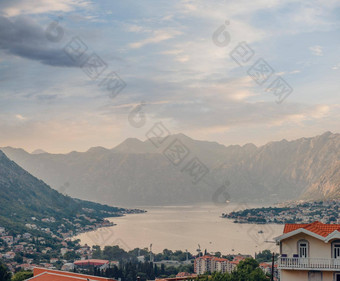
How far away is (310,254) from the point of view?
13375mm

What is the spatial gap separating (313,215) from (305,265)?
125 metres

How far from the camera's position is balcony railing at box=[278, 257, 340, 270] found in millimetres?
13055

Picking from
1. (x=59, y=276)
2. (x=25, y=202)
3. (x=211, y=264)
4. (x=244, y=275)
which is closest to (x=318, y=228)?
(x=59, y=276)

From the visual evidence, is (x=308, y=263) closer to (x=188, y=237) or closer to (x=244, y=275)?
(x=244, y=275)

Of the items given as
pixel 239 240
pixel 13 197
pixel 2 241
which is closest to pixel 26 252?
pixel 2 241

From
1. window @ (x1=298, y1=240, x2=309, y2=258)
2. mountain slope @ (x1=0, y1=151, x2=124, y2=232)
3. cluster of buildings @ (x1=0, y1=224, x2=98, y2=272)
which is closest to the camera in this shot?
window @ (x1=298, y1=240, x2=309, y2=258)

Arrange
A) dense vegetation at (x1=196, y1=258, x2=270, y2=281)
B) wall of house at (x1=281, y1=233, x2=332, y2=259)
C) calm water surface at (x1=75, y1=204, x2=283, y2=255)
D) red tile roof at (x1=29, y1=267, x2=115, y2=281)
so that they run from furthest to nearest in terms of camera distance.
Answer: calm water surface at (x1=75, y1=204, x2=283, y2=255) < dense vegetation at (x1=196, y1=258, x2=270, y2=281) < red tile roof at (x1=29, y1=267, x2=115, y2=281) < wall of house at (x1=281, y1=233, x2=332, y2=259)

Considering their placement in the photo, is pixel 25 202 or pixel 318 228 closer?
pixel 318 228

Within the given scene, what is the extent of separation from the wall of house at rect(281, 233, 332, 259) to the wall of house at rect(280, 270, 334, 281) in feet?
1.30

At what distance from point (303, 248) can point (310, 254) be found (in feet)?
0.73

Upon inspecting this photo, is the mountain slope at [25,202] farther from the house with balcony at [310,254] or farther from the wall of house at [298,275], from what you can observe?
the house with balcony at [310,254]

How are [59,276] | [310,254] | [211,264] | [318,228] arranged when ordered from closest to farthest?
1. [310,254]
2. [318,228]
3. [59,276]
4. [211,264]

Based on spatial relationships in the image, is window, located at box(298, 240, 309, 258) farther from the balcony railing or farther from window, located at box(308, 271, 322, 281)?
window, located at box(308, 271, 322, 281)

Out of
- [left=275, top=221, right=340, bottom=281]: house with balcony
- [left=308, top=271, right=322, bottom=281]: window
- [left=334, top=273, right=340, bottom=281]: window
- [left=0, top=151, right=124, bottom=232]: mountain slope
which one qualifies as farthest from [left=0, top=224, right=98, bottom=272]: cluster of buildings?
[left=334, top=273, right=340, bottom=281]: window
